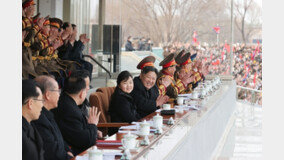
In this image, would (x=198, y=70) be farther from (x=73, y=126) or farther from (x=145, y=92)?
(x=73, y=126)

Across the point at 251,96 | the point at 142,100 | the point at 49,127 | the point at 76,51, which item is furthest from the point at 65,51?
the point at 251,96

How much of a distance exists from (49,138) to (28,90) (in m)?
0.40

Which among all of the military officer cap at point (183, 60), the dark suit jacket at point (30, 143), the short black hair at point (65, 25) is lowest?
the dark suit jacket at point (30, 143)

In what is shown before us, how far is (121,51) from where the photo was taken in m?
10.9

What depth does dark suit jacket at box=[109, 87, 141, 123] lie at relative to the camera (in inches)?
180

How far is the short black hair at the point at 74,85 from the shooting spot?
11.6 feet

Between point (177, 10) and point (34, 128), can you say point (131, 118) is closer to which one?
point (34, 128)

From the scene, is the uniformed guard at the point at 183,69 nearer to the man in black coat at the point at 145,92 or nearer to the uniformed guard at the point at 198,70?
the uniformed guard at the point at 198,70

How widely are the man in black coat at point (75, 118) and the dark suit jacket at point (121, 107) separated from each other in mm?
1026

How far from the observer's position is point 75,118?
11.5ft

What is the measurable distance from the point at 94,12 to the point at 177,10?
2.16 metres

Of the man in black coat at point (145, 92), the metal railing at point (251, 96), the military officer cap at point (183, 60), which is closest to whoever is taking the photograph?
the man in black coat at point (145, 92)

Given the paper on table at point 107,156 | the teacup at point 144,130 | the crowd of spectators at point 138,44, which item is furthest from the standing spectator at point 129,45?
the paper on table at point 107,156

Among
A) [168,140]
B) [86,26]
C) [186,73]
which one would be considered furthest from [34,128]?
[86,26]
